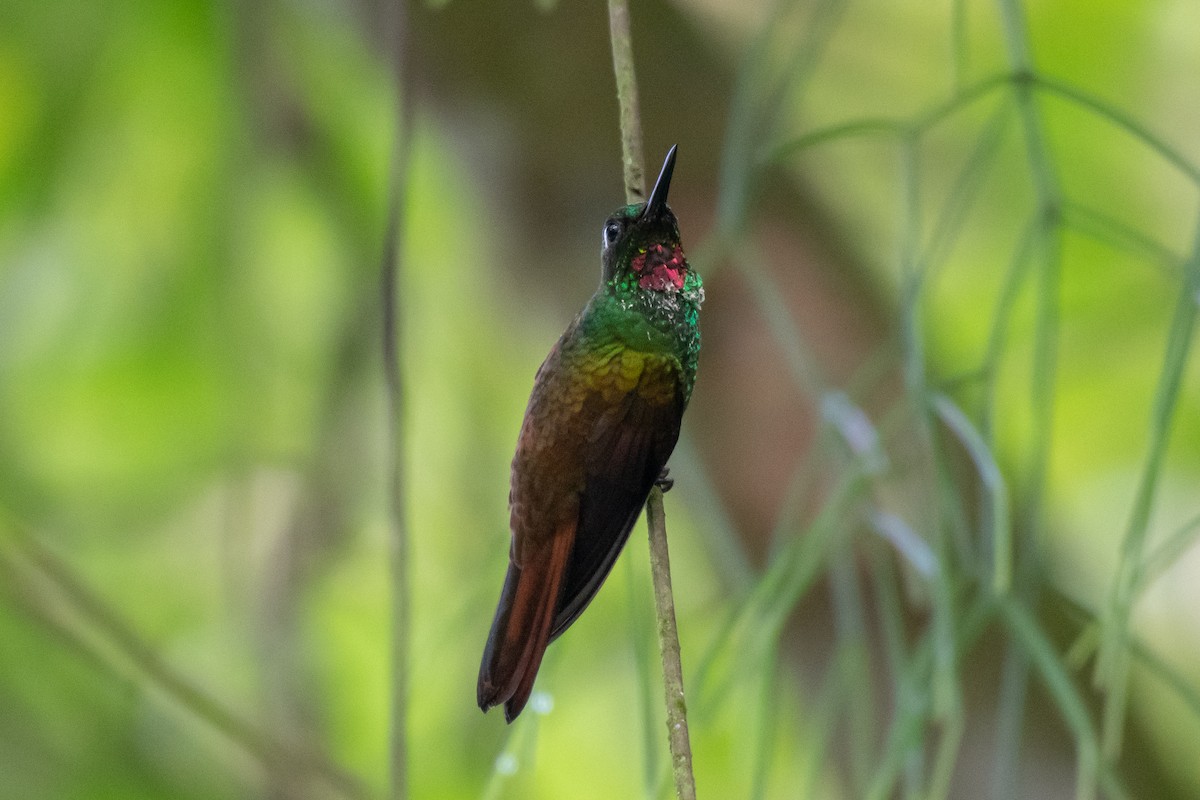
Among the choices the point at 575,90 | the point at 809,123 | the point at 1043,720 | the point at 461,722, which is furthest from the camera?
the point at 809,123

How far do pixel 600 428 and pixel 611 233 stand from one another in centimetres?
6

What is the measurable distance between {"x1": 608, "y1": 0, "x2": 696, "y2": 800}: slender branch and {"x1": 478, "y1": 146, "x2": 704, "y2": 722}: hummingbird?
1 centimetres

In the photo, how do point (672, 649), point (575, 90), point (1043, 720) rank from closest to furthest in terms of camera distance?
1. point (672, 649)
2. point (575, 90)
3. point (1043, 720)

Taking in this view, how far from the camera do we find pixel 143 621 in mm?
1410

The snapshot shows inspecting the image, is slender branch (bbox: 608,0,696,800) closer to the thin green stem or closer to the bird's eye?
the bird's eye

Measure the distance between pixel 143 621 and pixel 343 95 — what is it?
2.02 ft

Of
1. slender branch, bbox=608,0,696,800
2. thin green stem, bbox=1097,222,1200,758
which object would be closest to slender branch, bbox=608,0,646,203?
slender branch, bbox=608,0,696,800

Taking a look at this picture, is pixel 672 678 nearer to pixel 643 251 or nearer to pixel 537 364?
pixel 643 251

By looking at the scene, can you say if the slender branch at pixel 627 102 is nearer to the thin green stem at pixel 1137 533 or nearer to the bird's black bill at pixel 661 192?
the bird's black bill at pixel 661 192

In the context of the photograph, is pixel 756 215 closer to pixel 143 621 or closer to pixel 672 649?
pixel 672 649

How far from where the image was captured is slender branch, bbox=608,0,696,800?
0.32m

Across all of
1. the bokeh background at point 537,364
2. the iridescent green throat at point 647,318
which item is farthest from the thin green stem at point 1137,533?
the iridescent green throat at point 647,318

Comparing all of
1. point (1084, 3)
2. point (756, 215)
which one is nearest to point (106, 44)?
point (756, 215)

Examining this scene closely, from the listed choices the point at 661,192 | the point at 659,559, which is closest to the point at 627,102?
the point at 661,192
